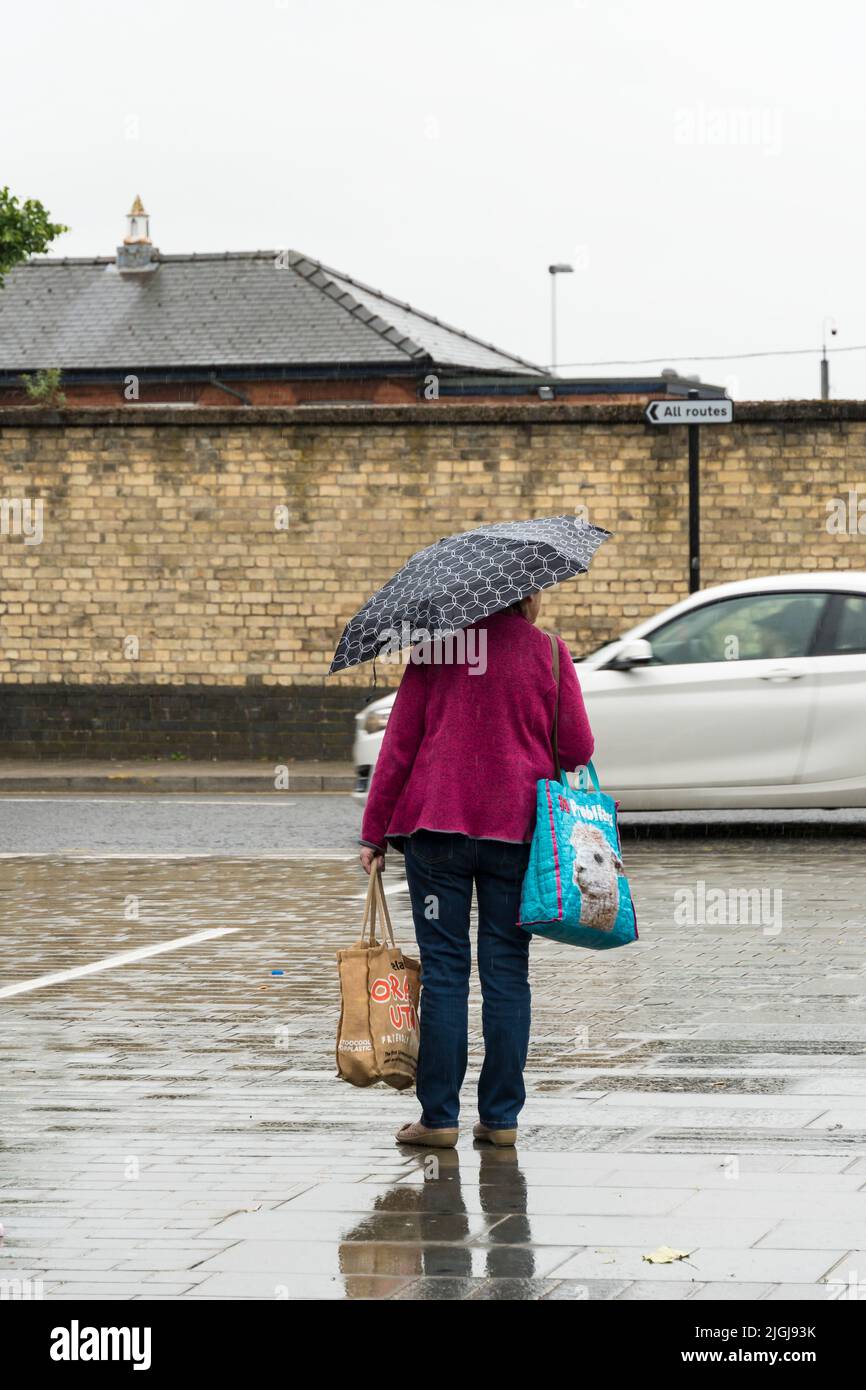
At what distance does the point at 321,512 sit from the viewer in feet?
73.8

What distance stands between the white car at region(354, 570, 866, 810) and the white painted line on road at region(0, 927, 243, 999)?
415 centimetres

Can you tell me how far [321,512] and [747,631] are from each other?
9.22 meters

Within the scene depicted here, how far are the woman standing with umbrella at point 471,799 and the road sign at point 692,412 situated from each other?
615 inches

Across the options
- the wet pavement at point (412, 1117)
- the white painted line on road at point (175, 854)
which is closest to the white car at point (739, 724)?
the white painted line on road at point (175, 854)

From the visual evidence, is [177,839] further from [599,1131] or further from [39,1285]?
[39,1285]

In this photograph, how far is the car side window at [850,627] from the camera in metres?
14.0

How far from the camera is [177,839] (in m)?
15.0

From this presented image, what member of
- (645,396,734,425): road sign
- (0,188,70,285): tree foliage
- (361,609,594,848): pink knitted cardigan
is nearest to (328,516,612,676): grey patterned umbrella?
(361,609,594,848): pink knitted cardigan

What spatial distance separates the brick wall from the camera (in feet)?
71.8

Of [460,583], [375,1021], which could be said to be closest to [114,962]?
[375,1021]

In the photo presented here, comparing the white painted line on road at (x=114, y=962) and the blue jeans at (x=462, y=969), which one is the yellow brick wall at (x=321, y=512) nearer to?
the white painted line on road at (x=114, y=962)

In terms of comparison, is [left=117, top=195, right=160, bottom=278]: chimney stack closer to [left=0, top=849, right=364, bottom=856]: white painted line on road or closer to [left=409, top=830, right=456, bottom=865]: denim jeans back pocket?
[left=0, top=849, right=364, bottom=856]: white painted line on road

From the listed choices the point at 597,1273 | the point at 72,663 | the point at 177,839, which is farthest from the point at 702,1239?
the point at 72,663
